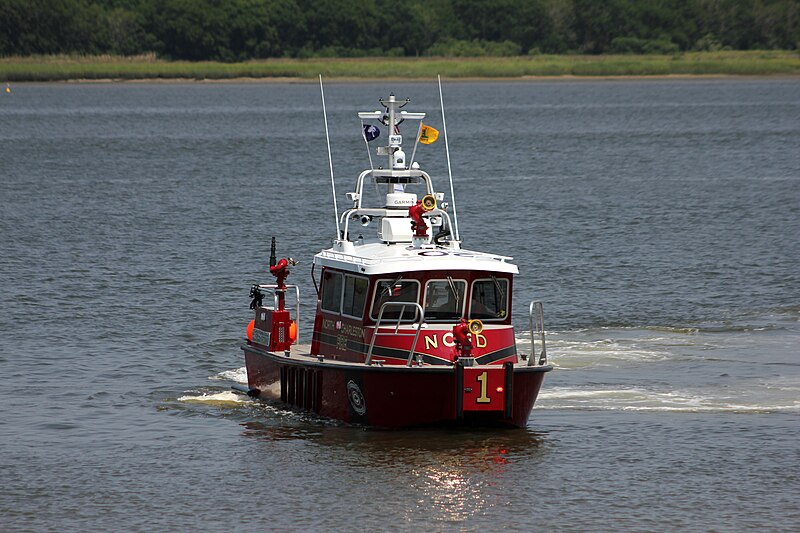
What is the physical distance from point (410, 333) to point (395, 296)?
2.24 ft

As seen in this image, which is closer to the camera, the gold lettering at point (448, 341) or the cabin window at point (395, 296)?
the gold lettering at point (448, 341)

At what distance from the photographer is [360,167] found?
3118 inches

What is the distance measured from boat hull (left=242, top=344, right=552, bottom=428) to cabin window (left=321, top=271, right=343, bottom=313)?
94 centimetres

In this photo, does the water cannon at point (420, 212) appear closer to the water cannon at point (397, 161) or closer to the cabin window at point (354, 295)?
the water cannon at point (397, 161)

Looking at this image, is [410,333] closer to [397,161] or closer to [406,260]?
[406,260]

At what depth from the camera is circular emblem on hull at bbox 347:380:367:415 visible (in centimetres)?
2362

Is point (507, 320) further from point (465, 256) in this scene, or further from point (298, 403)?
point (298, 403)

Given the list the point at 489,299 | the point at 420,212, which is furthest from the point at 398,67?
the point at 489,299

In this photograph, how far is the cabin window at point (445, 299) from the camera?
23.5 m

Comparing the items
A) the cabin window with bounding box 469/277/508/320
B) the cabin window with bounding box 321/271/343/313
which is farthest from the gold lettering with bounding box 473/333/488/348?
the cabin window with bounding box 321/271/343/313

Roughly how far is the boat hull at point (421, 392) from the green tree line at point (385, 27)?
15586cm

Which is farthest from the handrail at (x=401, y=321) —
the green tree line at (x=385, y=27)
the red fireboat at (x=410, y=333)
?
the green tree line at (x=385, y=27)

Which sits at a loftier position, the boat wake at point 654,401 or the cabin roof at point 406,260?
the cabin roof at point 406,260

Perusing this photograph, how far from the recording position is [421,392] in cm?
2291
